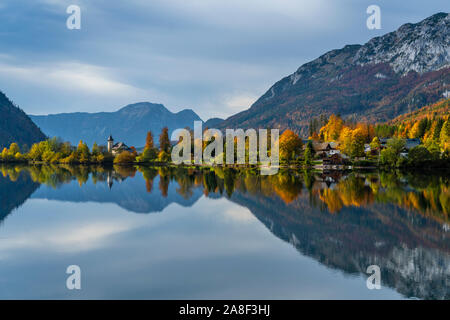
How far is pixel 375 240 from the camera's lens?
18469 mm

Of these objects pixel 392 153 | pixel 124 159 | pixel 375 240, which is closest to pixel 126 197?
pixel 375 240

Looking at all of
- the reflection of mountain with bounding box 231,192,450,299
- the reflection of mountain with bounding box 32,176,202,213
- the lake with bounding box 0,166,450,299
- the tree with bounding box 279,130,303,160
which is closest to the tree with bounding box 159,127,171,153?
the tree with bounding box 279,130,303,160

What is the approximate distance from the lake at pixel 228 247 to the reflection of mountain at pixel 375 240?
0.06 meters

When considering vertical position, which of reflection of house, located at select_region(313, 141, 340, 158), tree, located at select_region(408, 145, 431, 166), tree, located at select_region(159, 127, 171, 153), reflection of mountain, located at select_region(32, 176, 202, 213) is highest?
tree, located at select_region(159, 127, 171, 153)

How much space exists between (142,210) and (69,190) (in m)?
15.8

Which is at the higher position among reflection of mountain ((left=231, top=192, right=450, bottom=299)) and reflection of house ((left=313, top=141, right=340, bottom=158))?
reflection of house ((left=313, top=141, right=340, bottom=158))

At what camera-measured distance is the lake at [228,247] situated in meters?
12.0

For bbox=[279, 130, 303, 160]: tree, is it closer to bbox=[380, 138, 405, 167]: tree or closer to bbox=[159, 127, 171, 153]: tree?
bbox=[380, 138, 405, 167]: tree

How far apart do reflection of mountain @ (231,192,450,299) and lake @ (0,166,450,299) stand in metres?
0.06

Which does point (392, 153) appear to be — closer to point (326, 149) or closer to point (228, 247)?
point (326, 149)

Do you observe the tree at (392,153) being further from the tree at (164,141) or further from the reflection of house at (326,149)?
the tree at (164,141)

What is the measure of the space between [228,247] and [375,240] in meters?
7.66

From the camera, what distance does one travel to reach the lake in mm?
11984

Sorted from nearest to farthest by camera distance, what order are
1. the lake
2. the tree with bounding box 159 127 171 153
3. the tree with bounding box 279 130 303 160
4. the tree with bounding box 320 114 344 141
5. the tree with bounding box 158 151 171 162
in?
1. the lake
2. the tree with bounding box 279 130 303 160
3. the tree with bounding box 158 151 171 162
4. the tree with bounding box 159 127 171 153
5. the tree with bounding box 320 114 344 141
